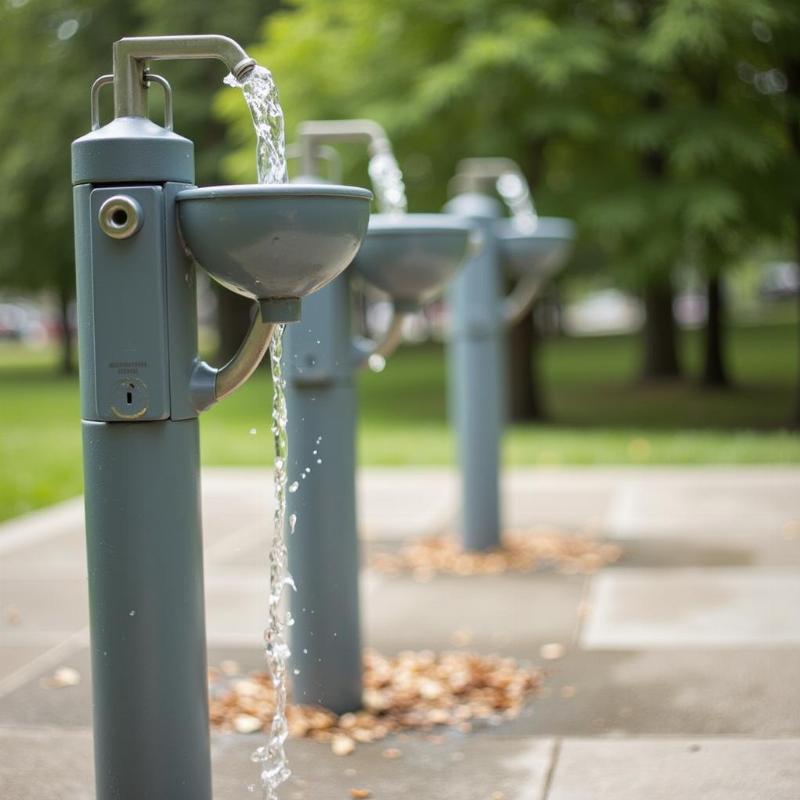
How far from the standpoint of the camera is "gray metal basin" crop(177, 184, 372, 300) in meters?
2.37

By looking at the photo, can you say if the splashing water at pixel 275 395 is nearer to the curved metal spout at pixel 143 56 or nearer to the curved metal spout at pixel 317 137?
the curved metal spout at pixel 143 56

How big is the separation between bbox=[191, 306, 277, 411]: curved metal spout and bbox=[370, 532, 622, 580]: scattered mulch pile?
3.61 m

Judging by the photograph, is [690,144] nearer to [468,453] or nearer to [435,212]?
[435,212]

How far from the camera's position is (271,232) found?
2387mm

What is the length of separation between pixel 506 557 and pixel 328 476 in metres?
2.51

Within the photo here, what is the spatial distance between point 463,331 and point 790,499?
2615 mm

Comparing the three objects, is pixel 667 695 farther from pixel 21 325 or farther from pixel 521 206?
pixel 21 325

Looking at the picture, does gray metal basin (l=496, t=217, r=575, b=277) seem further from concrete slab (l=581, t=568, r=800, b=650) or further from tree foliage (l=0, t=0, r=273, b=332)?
tree foliage (l=0, t=0, r=273, b=332)

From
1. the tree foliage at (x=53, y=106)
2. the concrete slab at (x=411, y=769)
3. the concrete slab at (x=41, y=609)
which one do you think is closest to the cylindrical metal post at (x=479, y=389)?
the concrete slab at (x=41, y=609)

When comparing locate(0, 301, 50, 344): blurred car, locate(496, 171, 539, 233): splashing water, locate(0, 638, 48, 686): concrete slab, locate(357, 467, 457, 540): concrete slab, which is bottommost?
locate(0, 301, 50, 344): blurred car

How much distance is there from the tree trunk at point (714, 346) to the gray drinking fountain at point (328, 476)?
15.3 m

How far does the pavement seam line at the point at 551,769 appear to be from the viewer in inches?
130

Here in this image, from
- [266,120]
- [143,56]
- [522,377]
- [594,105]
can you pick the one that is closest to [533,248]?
[266,120]

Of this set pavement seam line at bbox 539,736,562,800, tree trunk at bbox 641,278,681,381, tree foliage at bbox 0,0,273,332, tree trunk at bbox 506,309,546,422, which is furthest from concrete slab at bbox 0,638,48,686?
tree trunk at bbox 641,278,681,381
